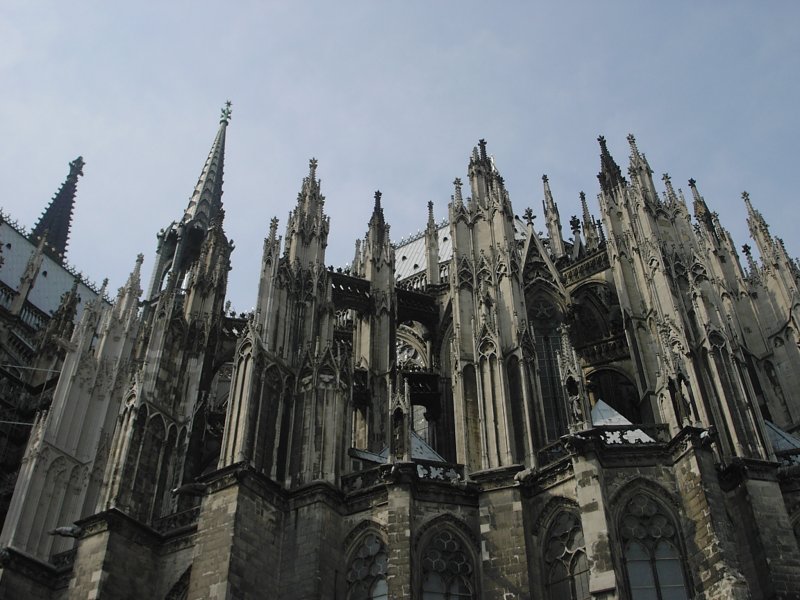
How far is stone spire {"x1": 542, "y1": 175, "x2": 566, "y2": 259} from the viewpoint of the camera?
140 feet

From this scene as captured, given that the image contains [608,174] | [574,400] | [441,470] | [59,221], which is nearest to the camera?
[574,400]

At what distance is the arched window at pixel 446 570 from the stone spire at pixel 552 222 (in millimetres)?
22183

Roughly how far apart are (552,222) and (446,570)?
28.1 metres

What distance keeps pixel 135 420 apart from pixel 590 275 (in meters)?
18.0

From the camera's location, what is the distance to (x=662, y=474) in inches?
792

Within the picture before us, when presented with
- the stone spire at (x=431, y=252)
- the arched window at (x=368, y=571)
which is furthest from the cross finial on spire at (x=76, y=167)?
the arched window at (x=368, y=571)

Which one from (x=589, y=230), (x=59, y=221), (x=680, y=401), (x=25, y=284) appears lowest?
(x=680, y=401)

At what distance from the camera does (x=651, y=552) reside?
19266 mm

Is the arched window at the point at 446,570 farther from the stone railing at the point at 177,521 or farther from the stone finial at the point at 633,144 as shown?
the stone finial at the point at 633,144

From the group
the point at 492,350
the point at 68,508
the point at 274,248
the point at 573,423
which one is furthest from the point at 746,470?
the point at 68,508

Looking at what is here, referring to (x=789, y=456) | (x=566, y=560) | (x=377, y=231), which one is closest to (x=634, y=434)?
(x=566, y=560)

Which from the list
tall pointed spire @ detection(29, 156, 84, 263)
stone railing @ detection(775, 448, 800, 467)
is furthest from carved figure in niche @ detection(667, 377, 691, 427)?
tall pointed spire @ detection(29, 156, 84, 263)

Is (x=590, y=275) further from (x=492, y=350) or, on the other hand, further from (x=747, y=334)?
(x=492, y=350)

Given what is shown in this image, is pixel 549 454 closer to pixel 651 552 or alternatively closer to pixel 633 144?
pixel 651 552
